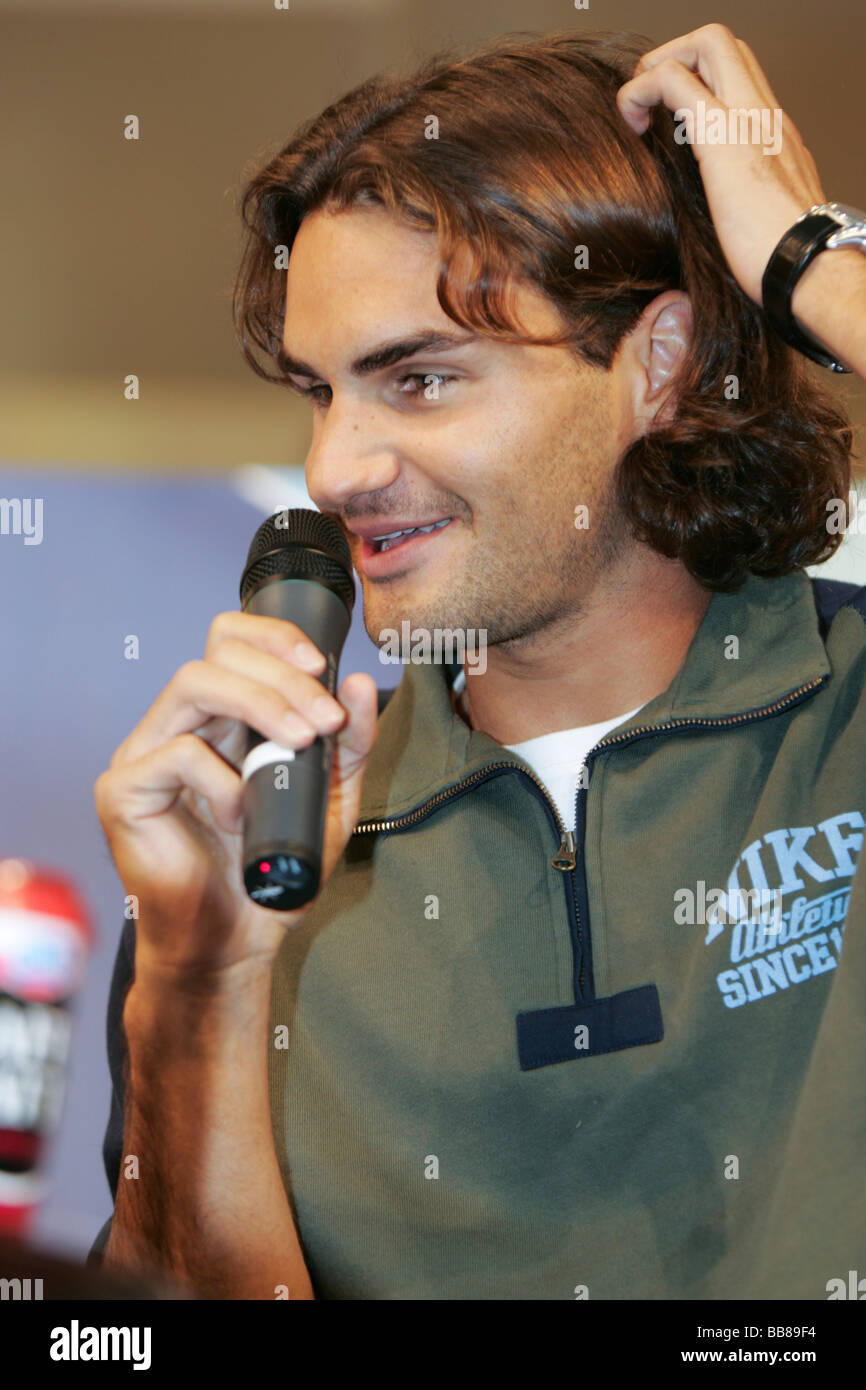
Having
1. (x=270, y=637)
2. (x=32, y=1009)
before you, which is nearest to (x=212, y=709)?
(x=270, y=637)

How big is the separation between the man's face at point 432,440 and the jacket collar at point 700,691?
0.12m

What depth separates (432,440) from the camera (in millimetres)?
1192

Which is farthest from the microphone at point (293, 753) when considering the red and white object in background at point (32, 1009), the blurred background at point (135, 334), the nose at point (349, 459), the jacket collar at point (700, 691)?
the red and white object in background at point (32, 1009)

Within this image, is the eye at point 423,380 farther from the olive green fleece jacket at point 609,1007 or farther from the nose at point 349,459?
the olive green fleece jacket at point 609,1007

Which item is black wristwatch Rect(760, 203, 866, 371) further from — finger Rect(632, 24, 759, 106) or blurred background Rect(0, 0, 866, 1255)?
blurred background Rect(0, 0, 866, 1255)

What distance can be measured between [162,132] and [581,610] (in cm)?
133

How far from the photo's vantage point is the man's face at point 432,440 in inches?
46.9

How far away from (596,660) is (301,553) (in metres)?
0.51

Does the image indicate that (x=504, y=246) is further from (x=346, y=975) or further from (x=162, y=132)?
(x=162, y=132)

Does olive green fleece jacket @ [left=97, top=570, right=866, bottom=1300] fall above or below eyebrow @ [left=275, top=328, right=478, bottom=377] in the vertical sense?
below

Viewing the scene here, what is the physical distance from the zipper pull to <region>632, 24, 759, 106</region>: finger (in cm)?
66

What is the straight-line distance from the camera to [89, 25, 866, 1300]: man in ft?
3.25

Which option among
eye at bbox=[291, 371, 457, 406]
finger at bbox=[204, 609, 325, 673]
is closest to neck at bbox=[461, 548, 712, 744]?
eye at bbox=[291, 371, 457, 406]

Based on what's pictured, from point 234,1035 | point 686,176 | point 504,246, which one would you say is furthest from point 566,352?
point 234,1035
